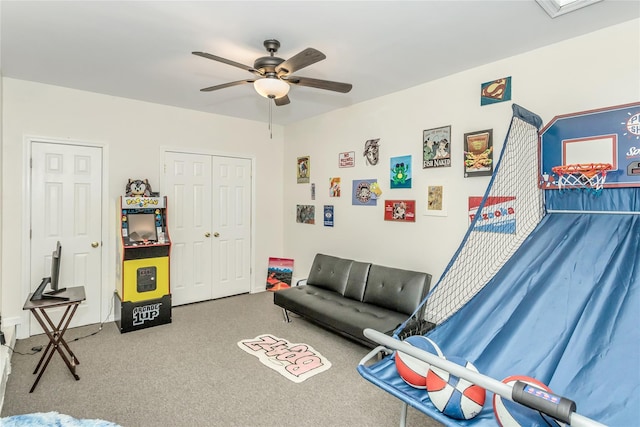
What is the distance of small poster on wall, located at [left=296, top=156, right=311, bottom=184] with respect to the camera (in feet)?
17.1

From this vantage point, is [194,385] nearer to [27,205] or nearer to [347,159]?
[27,205]

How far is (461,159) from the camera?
11.0ft

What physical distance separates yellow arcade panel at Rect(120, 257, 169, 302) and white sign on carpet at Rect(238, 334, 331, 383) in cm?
128

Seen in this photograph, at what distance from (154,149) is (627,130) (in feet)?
15.8

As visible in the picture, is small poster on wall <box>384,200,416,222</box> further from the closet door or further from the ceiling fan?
the closet door

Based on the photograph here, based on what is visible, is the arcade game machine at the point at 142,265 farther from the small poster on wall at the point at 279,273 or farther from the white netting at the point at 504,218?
the white netting at the point at 504,218

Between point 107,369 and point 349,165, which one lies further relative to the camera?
point 349,165

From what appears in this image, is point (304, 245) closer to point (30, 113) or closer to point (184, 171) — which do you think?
point (184, 171)

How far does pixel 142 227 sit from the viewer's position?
4.02 metres

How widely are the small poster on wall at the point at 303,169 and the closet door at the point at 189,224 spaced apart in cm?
137

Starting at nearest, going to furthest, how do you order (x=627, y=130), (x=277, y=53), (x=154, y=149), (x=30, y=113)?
1. (x=627, y=130)
2. (x=277, y=53)
3. (x=30, y=113)
4. (x=154, y=149)

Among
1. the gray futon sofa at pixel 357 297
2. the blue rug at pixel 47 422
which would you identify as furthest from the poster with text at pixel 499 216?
the blue rug at pixel 47 422

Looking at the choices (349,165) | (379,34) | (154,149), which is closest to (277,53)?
(379,34)

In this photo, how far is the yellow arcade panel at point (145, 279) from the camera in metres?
3.80
